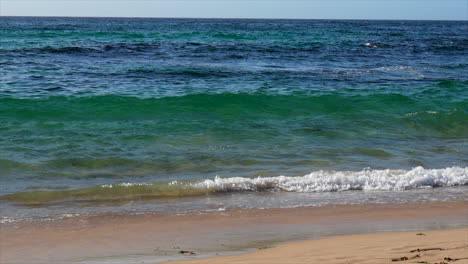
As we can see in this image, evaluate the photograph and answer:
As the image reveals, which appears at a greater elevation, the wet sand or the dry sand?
the dry sand

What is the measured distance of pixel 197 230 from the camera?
244 inches

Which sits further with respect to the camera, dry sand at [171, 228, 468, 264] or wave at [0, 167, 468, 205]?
wave at [0, 167, 468, 205]

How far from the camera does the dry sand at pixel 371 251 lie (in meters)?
4.94

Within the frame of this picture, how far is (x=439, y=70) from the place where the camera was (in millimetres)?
23625

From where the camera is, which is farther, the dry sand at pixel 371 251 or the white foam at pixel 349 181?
the white foam at pixel 349 181

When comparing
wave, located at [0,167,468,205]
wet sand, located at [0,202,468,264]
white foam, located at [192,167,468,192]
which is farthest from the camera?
white foam, located at [192,167,468,192]

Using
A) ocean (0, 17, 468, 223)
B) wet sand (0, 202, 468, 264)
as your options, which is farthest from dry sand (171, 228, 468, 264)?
ocean (0, 17, 468, 223)

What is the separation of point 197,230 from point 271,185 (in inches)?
80.5

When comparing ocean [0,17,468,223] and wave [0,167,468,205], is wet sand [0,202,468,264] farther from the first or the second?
wave [0,167,468,205]

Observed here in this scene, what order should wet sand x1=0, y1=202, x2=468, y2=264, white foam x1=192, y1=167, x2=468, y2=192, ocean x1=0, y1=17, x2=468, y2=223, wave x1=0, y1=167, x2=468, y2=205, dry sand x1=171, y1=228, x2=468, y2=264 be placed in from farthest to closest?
1. white foam x1=192, y1=167, x2=468, y2=192
2. ocean x1=0, y1=17, x2=468, y2=223
3. wave x1=0, y1=167, x2=468, y2=205
4. wet sand x1=0, y1=202, x2=468, y2=264
5. dry sand x1=171, y1=228, x2=468, y2=264

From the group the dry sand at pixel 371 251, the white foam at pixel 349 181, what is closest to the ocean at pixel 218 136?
the white foam at pixel 349 181

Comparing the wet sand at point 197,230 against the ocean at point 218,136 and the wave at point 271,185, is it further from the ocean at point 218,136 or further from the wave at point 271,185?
the wave at point 271,185

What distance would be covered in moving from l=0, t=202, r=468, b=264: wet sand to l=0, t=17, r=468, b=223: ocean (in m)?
0.37

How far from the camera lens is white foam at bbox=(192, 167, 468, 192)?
796 cm
